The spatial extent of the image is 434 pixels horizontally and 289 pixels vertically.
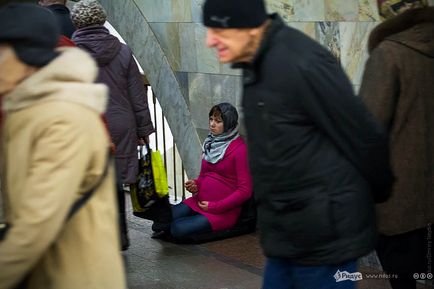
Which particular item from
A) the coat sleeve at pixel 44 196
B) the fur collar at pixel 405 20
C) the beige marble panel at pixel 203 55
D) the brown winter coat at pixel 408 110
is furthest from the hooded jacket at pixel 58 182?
the beige marble panel at pixel 203 55

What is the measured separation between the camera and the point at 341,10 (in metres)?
5.88

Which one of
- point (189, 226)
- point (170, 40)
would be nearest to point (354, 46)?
point (189, 226)

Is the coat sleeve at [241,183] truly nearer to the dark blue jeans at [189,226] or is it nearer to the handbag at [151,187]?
the dark blue jeans at [189,226]

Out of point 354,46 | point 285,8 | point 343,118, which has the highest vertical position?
point 343,118

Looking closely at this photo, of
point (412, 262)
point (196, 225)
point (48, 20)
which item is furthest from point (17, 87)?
point (196, 225)

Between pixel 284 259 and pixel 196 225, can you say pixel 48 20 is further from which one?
pixel 196 225

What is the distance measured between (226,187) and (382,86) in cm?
250

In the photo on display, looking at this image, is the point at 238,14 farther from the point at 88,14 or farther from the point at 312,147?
the point at 88,14

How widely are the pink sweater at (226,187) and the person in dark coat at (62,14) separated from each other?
54.5 inches

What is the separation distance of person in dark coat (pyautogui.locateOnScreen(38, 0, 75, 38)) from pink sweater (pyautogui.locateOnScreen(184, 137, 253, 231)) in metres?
1.38

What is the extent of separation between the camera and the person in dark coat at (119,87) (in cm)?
591

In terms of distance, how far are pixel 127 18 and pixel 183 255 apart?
3.29 metres

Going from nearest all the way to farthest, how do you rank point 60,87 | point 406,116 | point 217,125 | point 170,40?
point 60,87, point 406,116, point 217,125, point 170,40

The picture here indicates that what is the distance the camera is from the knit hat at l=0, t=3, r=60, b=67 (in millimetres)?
2559
